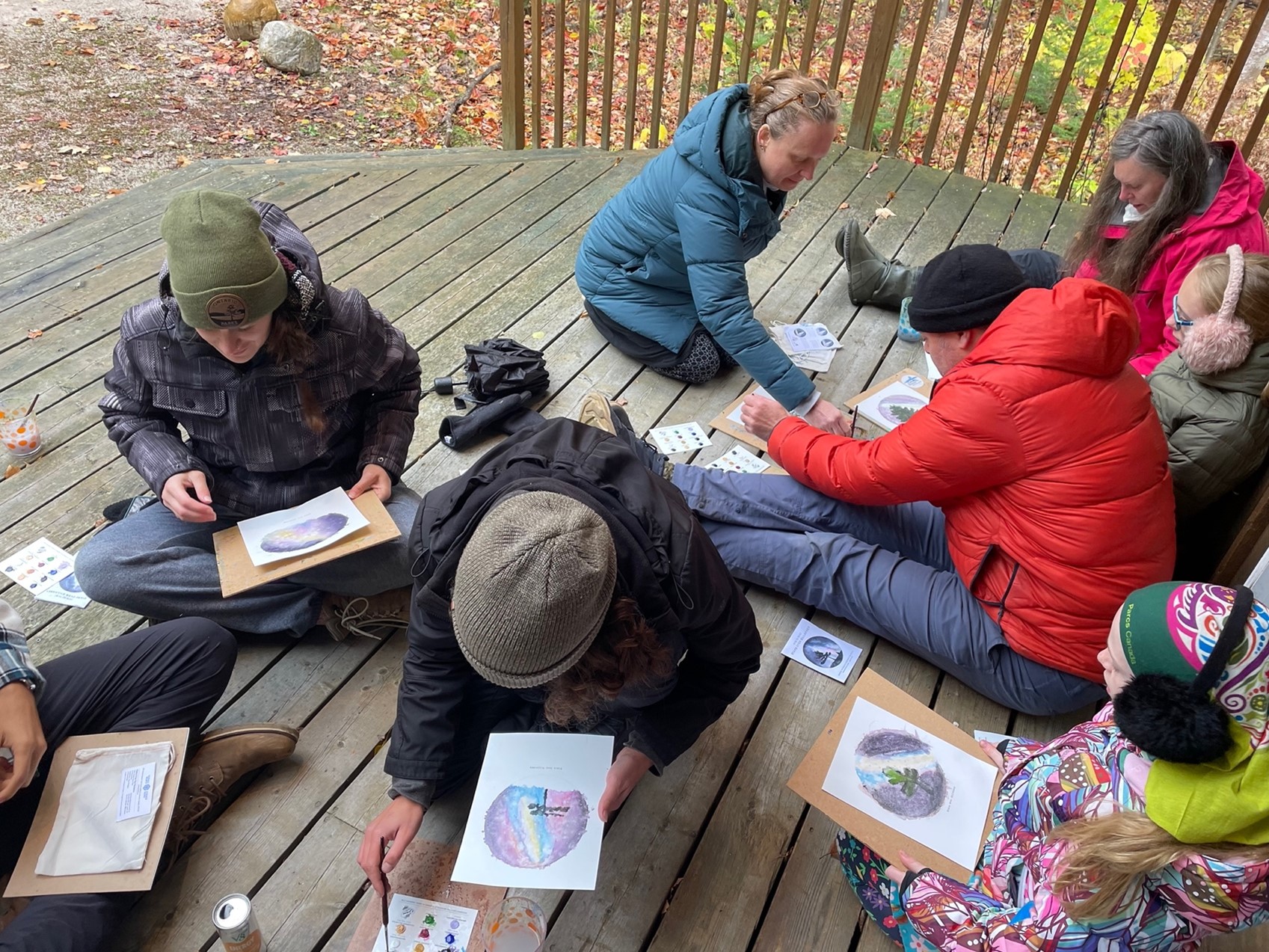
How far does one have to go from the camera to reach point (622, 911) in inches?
69.3

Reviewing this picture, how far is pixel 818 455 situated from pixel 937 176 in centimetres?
324

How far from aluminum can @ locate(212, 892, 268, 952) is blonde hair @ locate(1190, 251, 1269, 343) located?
273 cm

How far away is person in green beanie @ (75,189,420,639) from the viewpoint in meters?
1.97

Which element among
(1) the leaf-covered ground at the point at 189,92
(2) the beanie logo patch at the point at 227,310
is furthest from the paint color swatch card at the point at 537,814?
(1) the leaf-covered ground at the point at 189,92

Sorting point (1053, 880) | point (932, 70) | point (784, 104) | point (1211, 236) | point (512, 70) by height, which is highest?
point (784, 104)

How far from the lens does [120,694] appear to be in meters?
1.84

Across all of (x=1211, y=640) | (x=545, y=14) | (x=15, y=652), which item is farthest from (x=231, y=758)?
(x=545, y=14)

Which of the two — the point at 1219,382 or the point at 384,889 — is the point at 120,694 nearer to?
the point at 384,889

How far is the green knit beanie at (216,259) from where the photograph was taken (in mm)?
1710

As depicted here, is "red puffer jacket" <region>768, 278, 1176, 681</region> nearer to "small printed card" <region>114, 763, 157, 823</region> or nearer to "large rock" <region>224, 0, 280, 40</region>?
"small printed card" <region>114, 763, 157, 823</region>

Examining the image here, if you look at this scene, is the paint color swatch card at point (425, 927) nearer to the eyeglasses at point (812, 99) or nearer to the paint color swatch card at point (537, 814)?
the paint color swatch card at point (537, 814)

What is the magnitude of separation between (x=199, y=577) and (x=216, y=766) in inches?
20.9

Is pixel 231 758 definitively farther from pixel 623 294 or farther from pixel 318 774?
pixel 623 294

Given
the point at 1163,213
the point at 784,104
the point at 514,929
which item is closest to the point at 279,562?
the point at 514,929
